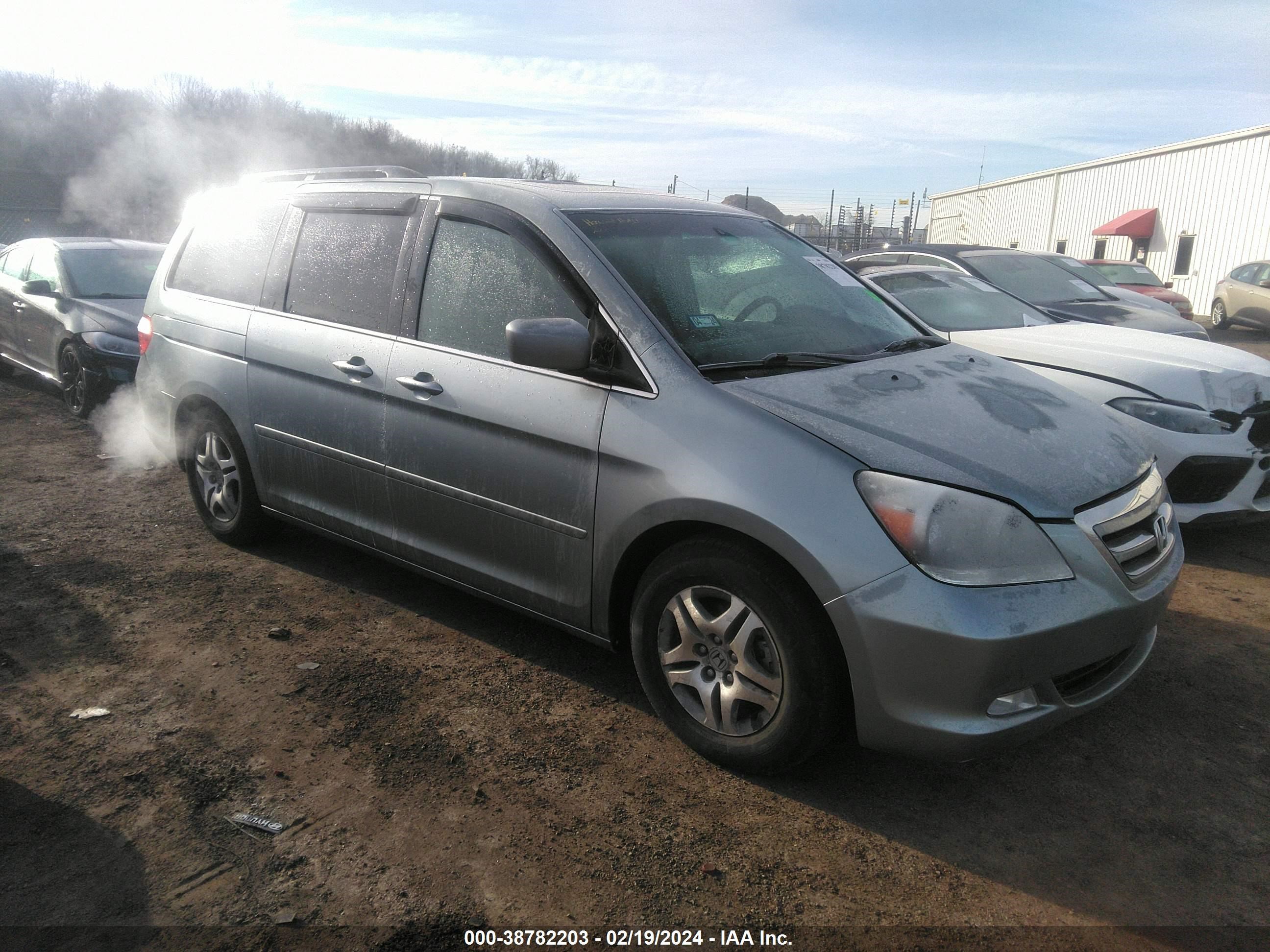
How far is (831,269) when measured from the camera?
400 cm

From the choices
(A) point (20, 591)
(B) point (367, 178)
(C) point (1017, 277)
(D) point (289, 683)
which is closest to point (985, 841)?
(D) point (289, 683)

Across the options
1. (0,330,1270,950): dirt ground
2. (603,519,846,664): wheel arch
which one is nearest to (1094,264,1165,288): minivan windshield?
(0,330,1270,950): dirt ground

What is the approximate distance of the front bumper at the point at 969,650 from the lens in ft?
7.89

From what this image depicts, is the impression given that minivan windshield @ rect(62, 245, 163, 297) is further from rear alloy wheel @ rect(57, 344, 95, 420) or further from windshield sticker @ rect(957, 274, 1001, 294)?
windshield sticker @ rect(957, 274, 1001, 294)

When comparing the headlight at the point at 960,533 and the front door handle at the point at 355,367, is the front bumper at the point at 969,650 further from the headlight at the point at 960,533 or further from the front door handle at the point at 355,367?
the front door handle at the point at 355,367

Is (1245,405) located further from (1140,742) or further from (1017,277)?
(1017,277)

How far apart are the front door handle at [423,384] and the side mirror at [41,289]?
6.59m

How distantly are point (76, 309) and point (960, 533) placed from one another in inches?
324

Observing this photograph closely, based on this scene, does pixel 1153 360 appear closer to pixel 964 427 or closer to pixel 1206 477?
pixel 1206 477

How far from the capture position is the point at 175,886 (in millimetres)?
2355

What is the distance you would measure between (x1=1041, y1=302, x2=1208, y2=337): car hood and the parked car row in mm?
3721

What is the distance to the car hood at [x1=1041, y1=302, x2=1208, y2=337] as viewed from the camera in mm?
8164

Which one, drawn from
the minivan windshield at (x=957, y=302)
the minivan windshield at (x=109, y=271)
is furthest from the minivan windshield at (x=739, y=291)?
the minivan windshield at (x=109, y=271)

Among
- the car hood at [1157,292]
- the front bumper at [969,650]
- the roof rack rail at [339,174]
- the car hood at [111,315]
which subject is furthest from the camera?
the car hood at [1157,292]
